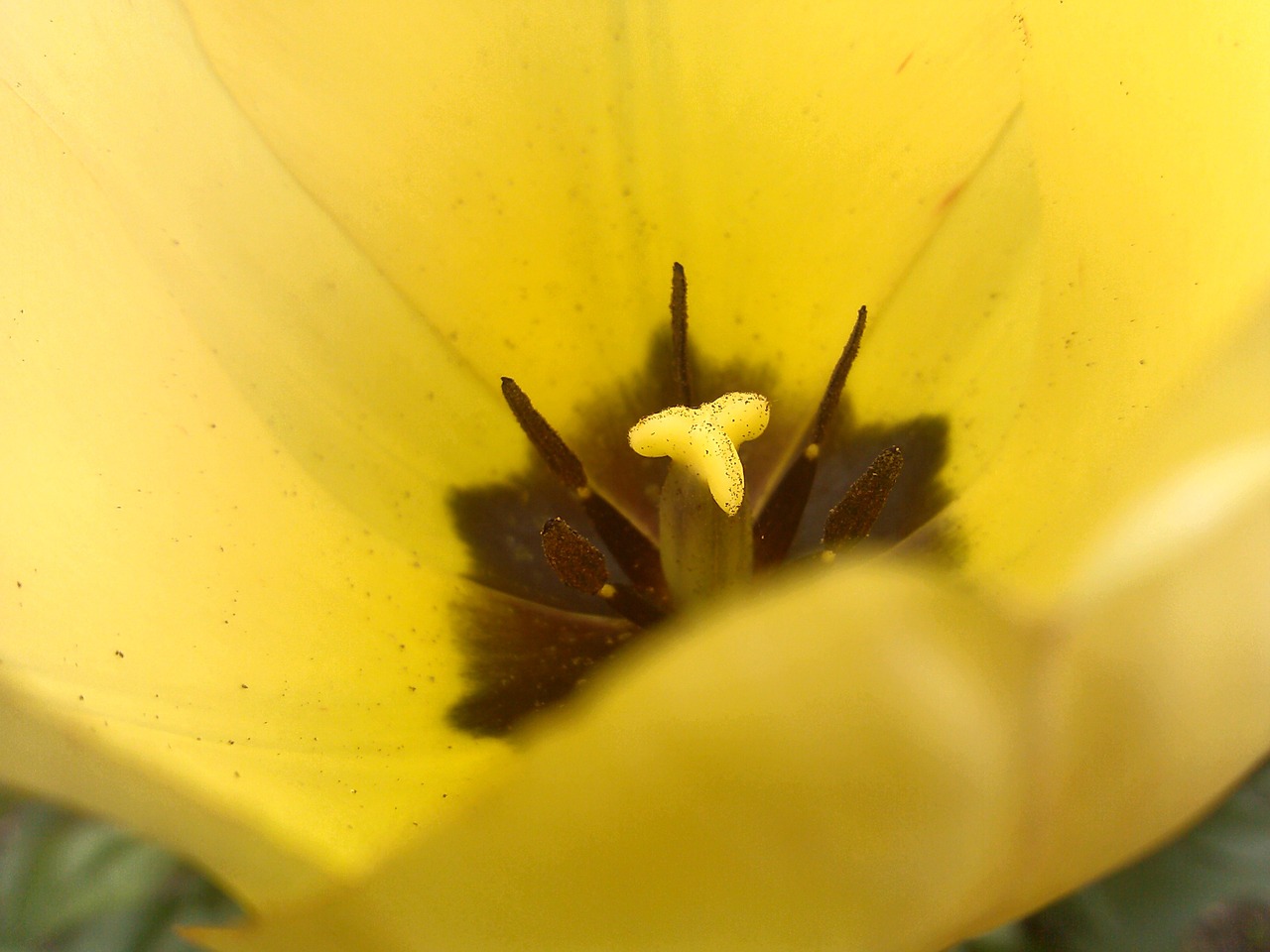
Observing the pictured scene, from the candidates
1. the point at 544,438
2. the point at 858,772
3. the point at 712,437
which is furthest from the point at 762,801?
the point at 544,438

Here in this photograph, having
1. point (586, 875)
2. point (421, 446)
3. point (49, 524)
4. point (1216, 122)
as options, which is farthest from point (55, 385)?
point (1216, 122)

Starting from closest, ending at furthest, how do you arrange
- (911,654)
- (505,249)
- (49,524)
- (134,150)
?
(911,654), (49,524), (134,150), (505,249)

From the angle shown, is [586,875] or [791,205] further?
[791,205]

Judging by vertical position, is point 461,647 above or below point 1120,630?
above

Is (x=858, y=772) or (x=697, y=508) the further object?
(x=697, y=508)

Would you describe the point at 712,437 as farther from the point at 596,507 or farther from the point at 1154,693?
the point at 1154,693

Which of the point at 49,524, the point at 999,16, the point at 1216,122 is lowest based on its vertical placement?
the point at 49,524

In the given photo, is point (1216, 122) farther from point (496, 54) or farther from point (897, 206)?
point (496, 54)

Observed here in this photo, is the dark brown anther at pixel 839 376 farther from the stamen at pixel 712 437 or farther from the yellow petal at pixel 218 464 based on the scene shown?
the yellow petal at pixel 218 464
